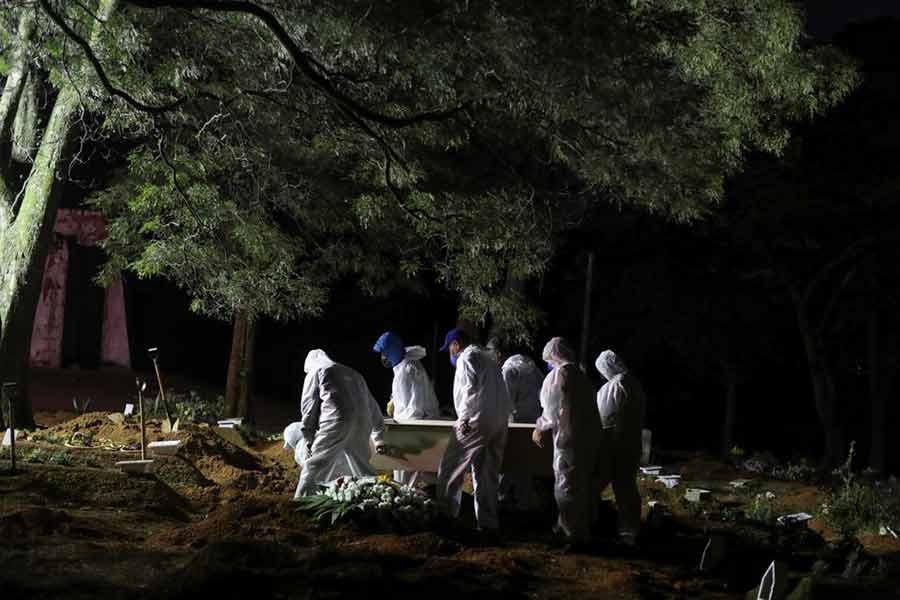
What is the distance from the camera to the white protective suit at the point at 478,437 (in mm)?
10742

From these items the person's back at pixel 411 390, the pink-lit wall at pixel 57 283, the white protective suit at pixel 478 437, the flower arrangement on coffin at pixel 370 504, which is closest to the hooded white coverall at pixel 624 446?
the white protective suit at pixel 478 437

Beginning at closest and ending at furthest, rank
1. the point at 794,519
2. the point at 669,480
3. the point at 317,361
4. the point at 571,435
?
the point at 571,435, the point at 317,361, the point at 794,519, the point at 669,480

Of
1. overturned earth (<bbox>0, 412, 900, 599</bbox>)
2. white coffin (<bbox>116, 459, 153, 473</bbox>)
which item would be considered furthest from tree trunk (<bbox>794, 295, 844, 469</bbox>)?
white coffin (<bbox>116, 459, 153, 473</bbox>)

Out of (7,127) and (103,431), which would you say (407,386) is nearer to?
(103,431)

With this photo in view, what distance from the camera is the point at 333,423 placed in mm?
10594

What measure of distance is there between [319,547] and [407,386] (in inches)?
155

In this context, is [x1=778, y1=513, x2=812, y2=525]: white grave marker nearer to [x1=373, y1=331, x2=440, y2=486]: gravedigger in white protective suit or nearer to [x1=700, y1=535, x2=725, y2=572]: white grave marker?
[x1=700, y1=535, x2=725, y2=572]: white grave marker

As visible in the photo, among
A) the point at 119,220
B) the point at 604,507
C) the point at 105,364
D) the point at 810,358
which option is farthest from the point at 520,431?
the point at 105,364

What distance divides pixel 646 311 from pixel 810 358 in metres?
4.72

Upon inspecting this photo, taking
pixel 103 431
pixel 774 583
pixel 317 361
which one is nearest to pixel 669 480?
pixel 317 361

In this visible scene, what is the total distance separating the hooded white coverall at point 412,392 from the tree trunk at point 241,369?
6.83 metres

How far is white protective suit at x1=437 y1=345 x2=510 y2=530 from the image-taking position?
10742 mm

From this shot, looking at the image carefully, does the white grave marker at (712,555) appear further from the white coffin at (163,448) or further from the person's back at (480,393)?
the white coffin at (163,448)

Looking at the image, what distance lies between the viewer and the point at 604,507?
12156 mm
